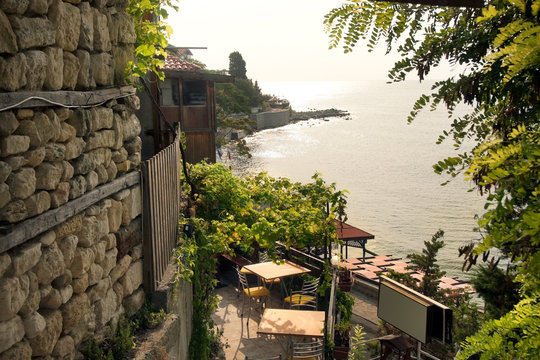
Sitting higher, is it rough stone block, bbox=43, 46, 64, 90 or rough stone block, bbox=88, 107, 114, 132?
rough stone block, bbox=43, 46, 64, 90

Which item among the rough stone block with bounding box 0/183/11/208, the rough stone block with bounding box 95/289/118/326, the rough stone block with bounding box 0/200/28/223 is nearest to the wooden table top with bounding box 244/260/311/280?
the rough stone block with bounding box 95/289/118/326

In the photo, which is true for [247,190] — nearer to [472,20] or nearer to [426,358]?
[426,358]

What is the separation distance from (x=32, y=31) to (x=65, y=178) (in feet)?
3.10

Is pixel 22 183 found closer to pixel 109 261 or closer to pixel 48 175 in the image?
pixel 48 175

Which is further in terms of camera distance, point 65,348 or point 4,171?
point 65,348

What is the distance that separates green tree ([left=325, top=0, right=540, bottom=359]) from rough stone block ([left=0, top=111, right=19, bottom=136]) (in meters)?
2.05

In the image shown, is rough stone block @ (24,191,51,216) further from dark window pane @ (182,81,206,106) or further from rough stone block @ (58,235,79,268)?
dark window pane @ (182,81,206,106)

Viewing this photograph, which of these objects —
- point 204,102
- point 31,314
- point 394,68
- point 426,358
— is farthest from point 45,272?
point 204,102

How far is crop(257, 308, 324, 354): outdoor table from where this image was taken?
330 inches

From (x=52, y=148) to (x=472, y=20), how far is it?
114 inches

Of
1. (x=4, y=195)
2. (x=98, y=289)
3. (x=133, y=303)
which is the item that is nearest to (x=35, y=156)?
(x=4, y=195)

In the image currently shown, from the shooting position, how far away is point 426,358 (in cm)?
1024

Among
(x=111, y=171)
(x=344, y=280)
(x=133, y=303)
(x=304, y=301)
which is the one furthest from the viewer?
(x=304, y=301)

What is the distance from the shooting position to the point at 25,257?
9.57 ft
